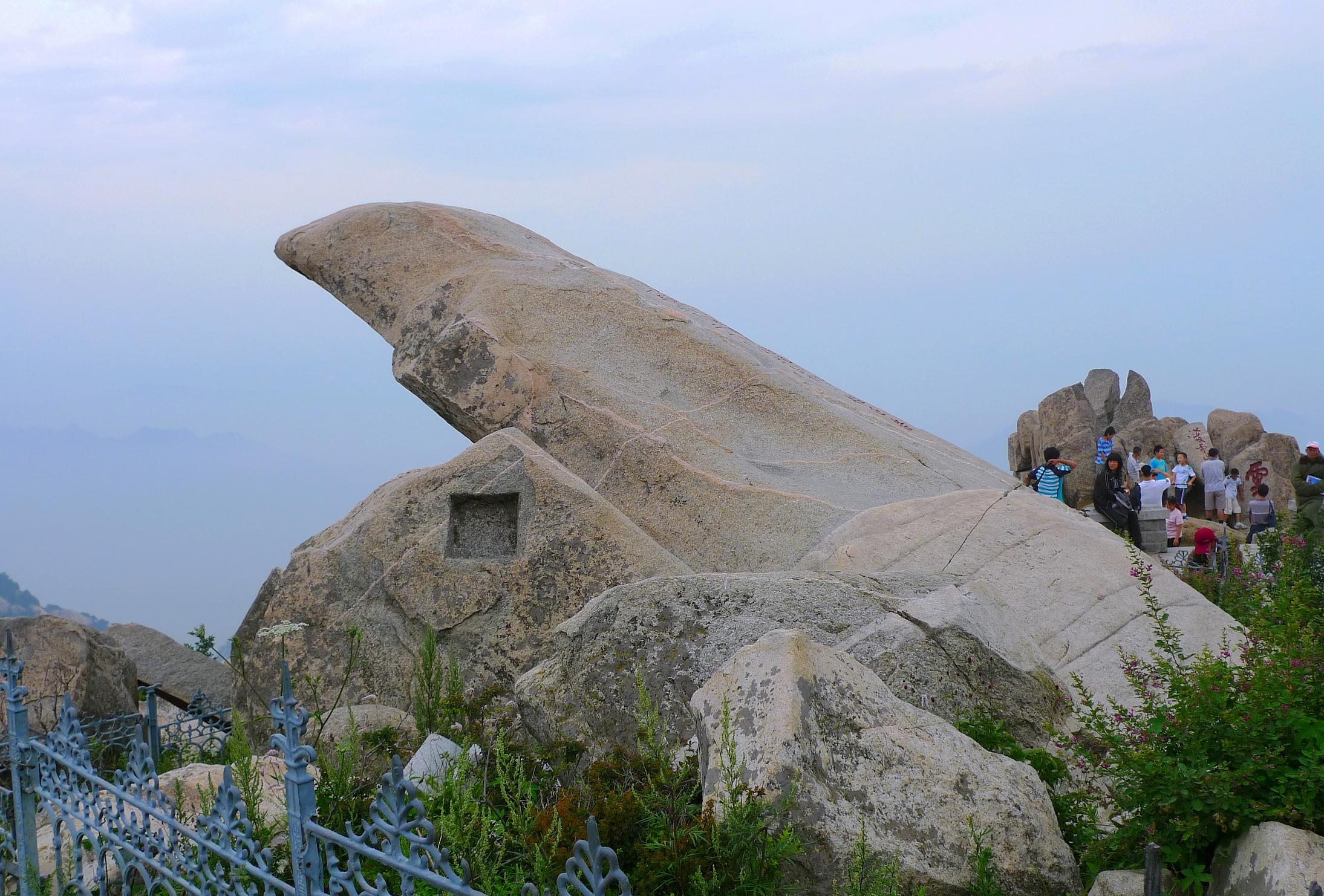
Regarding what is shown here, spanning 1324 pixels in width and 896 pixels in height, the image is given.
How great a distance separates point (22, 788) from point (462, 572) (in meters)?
2.83

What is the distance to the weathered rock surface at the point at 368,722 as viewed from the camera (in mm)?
5699

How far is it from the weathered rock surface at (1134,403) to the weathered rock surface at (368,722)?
25642 mm

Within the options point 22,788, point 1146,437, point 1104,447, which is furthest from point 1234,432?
point 22,788

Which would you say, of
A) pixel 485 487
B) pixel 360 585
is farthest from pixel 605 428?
pixel 360 585

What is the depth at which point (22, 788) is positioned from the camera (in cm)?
465

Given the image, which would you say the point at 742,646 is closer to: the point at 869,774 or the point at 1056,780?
the point at 869,774

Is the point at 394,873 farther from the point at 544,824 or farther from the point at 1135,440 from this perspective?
the point at 1135,440

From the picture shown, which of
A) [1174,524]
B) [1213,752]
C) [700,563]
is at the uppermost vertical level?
[1174,524]

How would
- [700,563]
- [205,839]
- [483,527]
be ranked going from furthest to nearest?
[700,563]
[483,527]
[205,839]

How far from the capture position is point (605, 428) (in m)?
8.59

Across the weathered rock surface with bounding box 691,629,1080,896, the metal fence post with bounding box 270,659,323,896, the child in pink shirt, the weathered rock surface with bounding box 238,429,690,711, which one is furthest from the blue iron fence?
the child in pink shirt

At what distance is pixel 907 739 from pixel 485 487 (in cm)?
402

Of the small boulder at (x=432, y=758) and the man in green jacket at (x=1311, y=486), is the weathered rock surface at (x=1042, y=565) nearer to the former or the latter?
the small boulder at (x=432, y=758)

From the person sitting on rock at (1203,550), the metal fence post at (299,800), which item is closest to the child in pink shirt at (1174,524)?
the person sitting on rock at (1203,550)
